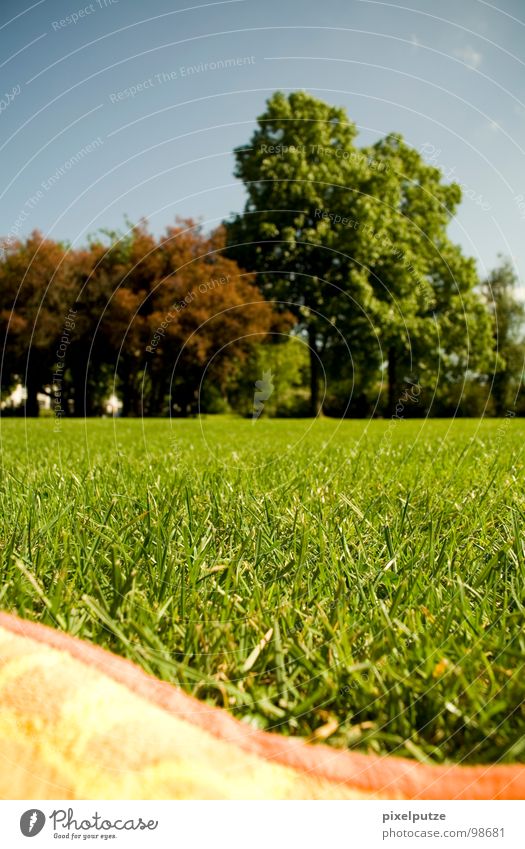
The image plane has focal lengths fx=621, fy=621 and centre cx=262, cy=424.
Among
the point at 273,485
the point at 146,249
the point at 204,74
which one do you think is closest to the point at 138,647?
the point at 273,485

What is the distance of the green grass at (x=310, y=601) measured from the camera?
106 cm

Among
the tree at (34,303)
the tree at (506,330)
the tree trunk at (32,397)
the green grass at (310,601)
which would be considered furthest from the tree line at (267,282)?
the green grass at (310,601)

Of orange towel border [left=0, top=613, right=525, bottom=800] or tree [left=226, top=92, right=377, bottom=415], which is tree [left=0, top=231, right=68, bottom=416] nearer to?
tree [left=226, top=92, right=377, bottom=415]

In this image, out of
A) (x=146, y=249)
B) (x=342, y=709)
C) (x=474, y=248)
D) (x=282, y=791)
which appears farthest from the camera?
(x=146, y=249)

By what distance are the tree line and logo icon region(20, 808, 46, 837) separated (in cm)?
745

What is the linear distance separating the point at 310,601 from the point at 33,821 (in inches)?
29.2

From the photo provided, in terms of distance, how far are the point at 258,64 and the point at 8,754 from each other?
2613mm

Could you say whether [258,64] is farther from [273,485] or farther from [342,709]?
[342,709]

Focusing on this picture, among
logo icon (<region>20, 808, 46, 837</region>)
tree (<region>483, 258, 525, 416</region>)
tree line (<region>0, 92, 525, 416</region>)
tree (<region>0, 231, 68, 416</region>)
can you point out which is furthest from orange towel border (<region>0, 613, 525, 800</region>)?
tree (<region>483, 258, 525, 416</region>)

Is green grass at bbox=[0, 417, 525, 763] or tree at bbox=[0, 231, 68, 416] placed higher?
tree at bbox=[0, 231, 68, 416]

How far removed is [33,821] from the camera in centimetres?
98

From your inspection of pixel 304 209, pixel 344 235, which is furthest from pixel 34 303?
pixel 344 235

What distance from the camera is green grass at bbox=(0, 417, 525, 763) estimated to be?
41.7 inches

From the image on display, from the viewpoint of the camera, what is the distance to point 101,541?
189 centimetres
